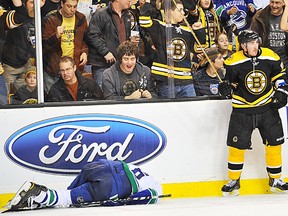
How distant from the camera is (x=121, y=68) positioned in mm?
6285

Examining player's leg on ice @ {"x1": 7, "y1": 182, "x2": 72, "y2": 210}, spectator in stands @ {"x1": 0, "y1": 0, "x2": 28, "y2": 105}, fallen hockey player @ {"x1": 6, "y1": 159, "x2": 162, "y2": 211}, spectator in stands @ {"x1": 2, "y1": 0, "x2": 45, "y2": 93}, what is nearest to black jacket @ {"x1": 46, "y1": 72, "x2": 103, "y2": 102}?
spectator in stands @ {"x1": 2, "y1": 0, "x2": 45, "y2": 93}

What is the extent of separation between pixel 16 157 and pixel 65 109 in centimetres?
51

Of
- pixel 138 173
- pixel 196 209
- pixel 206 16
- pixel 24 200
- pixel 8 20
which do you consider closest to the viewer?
pixel 196 209

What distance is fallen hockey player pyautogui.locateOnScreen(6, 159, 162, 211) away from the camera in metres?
5.56

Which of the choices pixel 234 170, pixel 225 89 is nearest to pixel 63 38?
pixel 225 89

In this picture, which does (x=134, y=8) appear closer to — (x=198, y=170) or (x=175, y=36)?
(x=175, y=36)

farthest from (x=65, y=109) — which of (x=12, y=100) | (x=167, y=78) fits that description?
(x=167, y=78)

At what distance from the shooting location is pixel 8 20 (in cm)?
605

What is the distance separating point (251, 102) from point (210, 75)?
42 centimetres

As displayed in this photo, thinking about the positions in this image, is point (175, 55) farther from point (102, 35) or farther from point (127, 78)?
point (102, 35)

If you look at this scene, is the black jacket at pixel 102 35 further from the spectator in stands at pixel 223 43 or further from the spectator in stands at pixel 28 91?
the spectator in stands at pixel 223 43

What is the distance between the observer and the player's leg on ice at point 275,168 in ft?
20.7

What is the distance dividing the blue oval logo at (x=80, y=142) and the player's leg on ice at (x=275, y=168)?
0.81 metres

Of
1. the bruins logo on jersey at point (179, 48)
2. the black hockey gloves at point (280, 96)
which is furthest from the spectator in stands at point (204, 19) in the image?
the black hockey gloves at point (280, 96)
